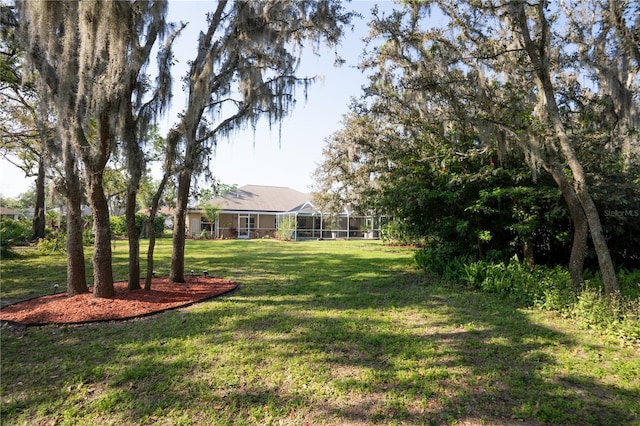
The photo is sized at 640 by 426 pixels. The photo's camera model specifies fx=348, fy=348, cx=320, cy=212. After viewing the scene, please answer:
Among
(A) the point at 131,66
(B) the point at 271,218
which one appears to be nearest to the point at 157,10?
(A) the point at 131,66

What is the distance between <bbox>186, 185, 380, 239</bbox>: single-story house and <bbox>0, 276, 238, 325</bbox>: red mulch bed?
19363 mm

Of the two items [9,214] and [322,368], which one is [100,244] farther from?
[9,214]

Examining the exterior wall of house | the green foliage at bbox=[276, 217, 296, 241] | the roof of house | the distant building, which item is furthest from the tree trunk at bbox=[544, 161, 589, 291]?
the roof of house

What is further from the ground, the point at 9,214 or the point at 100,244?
the point at 9,214

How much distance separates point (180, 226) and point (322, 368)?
5474 mm

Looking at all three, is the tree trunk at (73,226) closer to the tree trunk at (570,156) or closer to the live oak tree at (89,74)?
the live oak tree at (89,74)

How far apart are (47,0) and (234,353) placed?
5283mm

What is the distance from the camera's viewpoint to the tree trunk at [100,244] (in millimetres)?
5906

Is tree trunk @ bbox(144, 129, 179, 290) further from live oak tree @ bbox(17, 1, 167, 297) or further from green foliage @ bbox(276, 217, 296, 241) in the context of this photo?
green foliage @ bbox(276, 217, 296, 241)

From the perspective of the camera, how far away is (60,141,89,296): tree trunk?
584 centimetres

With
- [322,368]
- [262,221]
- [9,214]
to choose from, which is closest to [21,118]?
[322,368]

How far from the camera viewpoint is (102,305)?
18.7 feet

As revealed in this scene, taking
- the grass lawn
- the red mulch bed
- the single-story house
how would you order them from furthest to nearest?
the single-story house
the red mulch bed
the grass lawn

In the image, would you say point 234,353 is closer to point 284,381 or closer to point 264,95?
point 284,381
